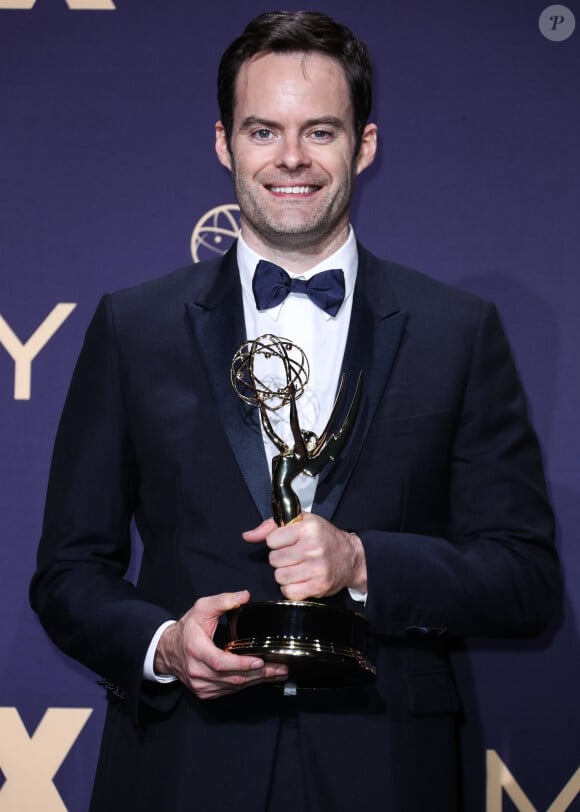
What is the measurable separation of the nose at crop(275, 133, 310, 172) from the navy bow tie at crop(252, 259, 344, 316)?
0.59 ft

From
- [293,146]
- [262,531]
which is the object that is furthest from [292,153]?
[262,531]

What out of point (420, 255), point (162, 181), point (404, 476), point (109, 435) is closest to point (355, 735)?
point (404, 476)

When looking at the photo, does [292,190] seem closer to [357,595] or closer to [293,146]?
[293,146]

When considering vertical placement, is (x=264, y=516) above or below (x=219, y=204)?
below

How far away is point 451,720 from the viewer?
2053 mm

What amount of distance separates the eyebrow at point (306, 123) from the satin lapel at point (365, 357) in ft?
0.88

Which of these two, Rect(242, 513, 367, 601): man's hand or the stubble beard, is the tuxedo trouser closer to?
Rect(242, 513, 367, 601): man's hand

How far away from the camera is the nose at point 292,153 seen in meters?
2.13

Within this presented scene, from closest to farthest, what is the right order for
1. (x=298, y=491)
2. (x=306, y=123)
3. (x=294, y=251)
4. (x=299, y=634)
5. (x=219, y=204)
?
(x=299, y=634) < (x=298, y=491) < (x=306, y=123) < (x=294, y=251) < (x=219, y=204)

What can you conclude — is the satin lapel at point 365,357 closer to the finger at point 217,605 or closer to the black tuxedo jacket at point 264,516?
the black tuxedo jacket at point 264,516

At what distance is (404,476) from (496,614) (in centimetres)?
27

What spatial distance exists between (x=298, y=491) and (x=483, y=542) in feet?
1.07

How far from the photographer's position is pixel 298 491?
2064 millimetres

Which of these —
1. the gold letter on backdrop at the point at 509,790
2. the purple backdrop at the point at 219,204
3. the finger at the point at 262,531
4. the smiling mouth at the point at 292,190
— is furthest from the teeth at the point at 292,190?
the gold letter on backdrop at the point at 509,790
